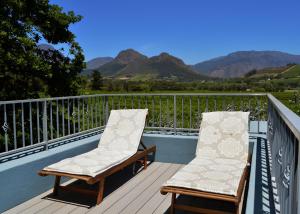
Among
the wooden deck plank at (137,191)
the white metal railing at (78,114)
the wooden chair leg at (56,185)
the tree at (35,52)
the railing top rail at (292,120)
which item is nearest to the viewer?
the railing top rail at (292,120)

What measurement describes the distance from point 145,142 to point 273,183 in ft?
10.8

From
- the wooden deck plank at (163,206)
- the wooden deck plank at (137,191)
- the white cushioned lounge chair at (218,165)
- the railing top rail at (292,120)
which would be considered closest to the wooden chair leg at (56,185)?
the wooden deck plank at (137,191)

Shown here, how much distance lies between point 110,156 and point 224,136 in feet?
5.42

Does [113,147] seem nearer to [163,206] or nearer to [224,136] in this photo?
[163,206]

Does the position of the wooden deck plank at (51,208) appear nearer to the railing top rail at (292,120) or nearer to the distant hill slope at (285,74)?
the railing top rail at (292,120)

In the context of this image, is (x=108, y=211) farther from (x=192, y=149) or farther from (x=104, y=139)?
(x=192, y=149)

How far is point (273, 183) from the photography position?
3002 millimetres

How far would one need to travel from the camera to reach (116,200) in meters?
4.03

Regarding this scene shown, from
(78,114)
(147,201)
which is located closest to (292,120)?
(147,201)

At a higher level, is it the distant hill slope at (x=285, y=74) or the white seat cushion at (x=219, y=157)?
the distant hill slope at (x=285, y=74)

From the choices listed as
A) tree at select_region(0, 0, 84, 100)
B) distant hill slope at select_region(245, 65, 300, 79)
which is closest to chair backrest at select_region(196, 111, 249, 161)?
tree at select_region(0, 0, 84, 100)

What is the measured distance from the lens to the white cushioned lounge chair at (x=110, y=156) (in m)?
3.82

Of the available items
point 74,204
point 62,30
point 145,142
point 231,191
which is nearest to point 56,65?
point 62,30

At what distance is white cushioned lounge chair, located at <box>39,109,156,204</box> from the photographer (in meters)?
3.82
